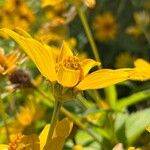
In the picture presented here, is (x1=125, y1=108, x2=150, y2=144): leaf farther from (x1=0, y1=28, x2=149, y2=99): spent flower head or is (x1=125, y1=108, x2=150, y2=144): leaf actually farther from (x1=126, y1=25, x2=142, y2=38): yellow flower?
(x1=126, y1=25, x2=142, y2=38): yellow flower

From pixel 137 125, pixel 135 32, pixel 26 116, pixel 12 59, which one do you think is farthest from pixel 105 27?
pixel 12 59

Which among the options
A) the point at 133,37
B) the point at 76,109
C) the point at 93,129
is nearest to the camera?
the point at 93,129

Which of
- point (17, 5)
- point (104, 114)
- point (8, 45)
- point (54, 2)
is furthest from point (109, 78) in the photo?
point (17, 5)

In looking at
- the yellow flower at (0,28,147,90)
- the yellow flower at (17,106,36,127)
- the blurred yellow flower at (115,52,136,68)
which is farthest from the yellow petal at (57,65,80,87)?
the blurred yellow flower at (115,52,136,68)

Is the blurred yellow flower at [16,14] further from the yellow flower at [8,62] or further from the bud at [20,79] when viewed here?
the yellow flower at [8,62]

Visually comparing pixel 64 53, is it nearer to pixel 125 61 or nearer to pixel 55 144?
pixel 55 144

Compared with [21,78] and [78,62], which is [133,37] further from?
[78,62]

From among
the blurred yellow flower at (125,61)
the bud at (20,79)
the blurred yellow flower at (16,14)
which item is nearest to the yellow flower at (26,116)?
the bud at (20,79)

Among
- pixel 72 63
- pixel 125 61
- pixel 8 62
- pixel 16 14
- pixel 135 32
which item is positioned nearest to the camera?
pixel 72 63
